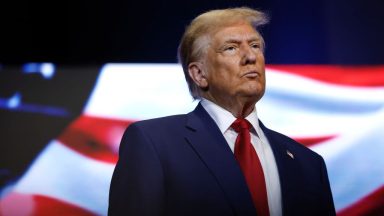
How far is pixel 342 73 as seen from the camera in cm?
238

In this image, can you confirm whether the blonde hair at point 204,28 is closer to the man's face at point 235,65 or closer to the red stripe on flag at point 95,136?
the man's face at point 235,65

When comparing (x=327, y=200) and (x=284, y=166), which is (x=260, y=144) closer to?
(x=284, y=166)

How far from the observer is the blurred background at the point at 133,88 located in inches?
87.1

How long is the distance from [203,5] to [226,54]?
2.57 feet

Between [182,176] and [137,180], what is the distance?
0.12 m

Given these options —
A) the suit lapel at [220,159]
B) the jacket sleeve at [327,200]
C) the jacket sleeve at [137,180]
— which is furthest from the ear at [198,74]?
the jacket sleeve at [327,200]

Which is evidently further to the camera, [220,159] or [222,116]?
[222,116]

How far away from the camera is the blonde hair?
1.73 metres

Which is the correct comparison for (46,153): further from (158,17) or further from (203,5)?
(203,5)

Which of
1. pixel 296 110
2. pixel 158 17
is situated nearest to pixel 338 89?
pixel 296 110

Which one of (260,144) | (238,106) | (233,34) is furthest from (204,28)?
(260,144)

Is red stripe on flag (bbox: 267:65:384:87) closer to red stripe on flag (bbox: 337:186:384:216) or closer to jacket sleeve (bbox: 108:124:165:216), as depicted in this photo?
red stripe on flag (bbox: 337:186:384:216)

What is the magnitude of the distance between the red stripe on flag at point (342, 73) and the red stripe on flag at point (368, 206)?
44 cm

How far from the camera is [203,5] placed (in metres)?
2.42
